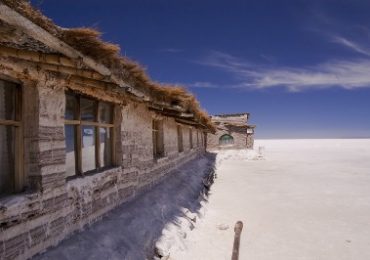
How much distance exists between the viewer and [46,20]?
356 centimetres

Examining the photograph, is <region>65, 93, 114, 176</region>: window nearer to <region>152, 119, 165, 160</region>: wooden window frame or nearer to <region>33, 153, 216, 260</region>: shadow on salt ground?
<region>33, 153, 216, 260</region>: shadow on salt ground

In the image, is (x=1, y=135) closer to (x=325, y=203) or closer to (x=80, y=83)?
(x=80, y=83)

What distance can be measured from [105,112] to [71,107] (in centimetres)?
123

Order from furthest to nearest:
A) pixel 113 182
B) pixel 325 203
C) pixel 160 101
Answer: pixel 325 203
pixel 160 101
pixel 113 182

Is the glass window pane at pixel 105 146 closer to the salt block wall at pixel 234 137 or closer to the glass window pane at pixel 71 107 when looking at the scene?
the glass window pane at pixel 71 107

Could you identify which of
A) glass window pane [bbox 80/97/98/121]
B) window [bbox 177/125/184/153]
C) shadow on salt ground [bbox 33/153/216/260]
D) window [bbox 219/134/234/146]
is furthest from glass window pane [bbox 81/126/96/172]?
window [bbox 219/134/234/146]

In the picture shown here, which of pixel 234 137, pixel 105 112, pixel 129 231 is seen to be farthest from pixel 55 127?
pixel 234 137

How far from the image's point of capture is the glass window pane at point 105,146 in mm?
6411

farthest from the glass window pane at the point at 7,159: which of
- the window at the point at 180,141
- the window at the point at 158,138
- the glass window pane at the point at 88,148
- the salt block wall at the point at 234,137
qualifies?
the salt block wall at the point at 234,137

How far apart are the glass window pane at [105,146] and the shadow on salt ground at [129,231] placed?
0.95 meters

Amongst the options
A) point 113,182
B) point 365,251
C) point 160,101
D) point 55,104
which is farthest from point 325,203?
point 55,104

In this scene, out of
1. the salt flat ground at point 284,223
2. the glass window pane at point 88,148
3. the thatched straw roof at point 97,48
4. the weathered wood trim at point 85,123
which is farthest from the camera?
the salt flat ground at point 284,223

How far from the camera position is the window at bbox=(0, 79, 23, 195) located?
3.94 meters

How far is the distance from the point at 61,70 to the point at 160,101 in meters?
4.30
